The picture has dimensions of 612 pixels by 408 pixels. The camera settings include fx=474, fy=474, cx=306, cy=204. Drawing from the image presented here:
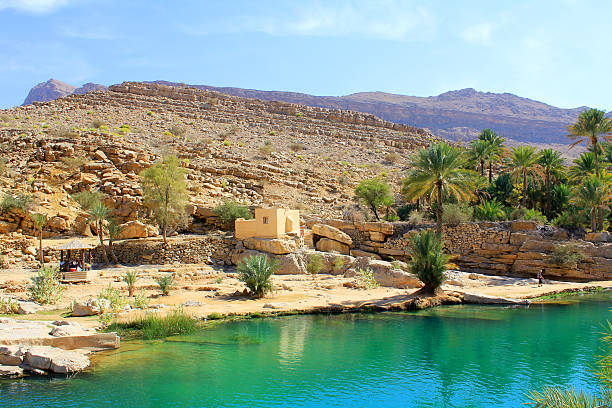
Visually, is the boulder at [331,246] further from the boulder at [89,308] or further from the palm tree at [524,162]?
the boulder at [89,308]

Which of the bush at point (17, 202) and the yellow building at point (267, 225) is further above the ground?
the bush at point (17, 202)

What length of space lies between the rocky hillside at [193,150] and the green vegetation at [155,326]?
15513 mm

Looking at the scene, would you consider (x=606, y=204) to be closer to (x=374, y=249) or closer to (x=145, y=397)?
(x=374, y=249)

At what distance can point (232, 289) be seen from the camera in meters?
20.3

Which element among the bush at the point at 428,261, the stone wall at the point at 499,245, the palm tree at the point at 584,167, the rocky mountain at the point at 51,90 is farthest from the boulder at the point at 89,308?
the rocky mountain at the point at 51,90

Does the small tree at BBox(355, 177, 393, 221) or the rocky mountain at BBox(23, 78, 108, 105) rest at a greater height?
the rocky mountain at BBox(23, 78, 108, 105)

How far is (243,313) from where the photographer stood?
16391mm

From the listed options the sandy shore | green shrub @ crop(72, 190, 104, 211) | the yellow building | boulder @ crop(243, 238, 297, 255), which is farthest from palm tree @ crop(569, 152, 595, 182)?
green shrub @ crop(72, 190, 104, 211)

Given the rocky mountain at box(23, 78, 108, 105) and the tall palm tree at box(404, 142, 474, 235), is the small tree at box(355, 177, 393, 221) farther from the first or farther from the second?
the rocky mountain at box(23, 78, 108, 105)

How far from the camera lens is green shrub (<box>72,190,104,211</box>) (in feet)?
94.4

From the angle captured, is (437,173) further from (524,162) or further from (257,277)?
(524,162)

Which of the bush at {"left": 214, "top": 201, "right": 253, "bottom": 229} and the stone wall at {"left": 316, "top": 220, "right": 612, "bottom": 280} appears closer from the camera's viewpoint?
the stone wall at {"left": 316, "top": 220, "right": 612, "bottom": 280}

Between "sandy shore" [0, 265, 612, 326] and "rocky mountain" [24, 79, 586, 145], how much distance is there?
85872mm

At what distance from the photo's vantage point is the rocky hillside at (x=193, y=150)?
30484 mm
